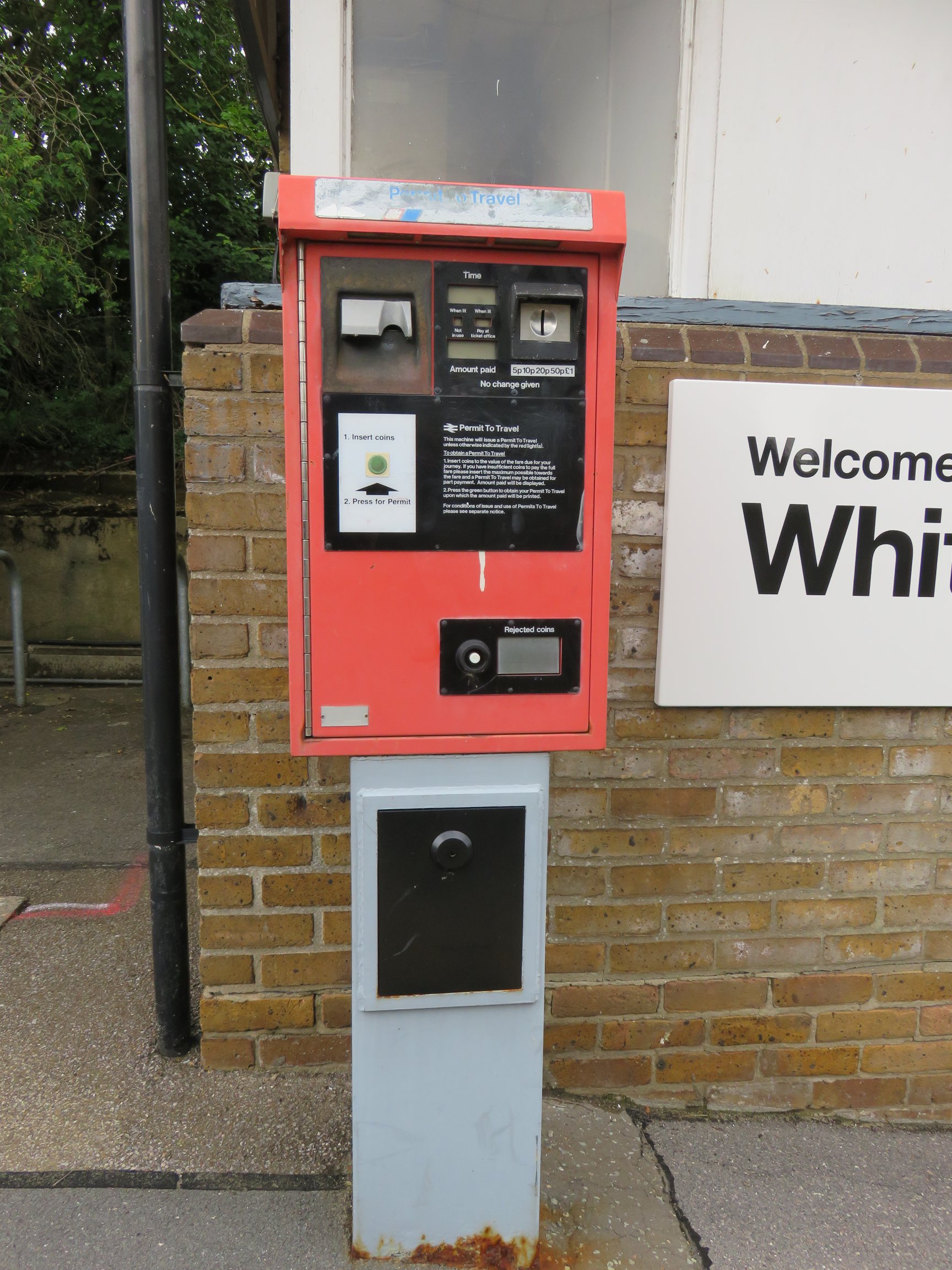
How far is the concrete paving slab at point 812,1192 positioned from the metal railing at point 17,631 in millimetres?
5703

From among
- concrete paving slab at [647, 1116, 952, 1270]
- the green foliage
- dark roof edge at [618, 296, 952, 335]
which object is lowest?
concrete paving slab at [647, 1116, 952, 1270]

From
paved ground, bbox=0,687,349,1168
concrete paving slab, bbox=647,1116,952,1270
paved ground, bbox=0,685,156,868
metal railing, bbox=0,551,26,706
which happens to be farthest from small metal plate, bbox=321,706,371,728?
metal railing, bbox=0,551,26,706

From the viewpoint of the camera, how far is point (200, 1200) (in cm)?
201

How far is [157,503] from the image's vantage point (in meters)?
2.31

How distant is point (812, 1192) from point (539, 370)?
210cm

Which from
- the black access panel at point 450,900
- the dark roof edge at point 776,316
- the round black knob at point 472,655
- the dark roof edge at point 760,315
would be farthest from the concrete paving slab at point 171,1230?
the dark roof edge at point 776,316

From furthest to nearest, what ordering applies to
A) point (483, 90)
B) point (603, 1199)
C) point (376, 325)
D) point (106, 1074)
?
point (483, 90) < point (106, 1074) < point (603, 1199) < point (376, 325)

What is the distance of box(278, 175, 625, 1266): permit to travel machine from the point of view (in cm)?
Answer: 149

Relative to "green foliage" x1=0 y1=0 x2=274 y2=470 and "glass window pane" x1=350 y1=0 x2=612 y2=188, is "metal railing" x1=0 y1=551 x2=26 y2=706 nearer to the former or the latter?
"green foliage" x1=0 y1=0 x2=274 y2=470

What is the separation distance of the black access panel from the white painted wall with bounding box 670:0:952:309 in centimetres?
169

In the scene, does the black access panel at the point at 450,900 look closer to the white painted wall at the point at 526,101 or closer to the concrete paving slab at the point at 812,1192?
the concrete paving slab at the point at 812,1192

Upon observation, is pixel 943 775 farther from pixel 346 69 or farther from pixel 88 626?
pixel 88 626

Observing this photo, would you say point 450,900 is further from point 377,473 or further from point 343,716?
point 377,473

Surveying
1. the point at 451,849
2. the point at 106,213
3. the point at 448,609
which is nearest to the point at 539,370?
the point at 448,609
